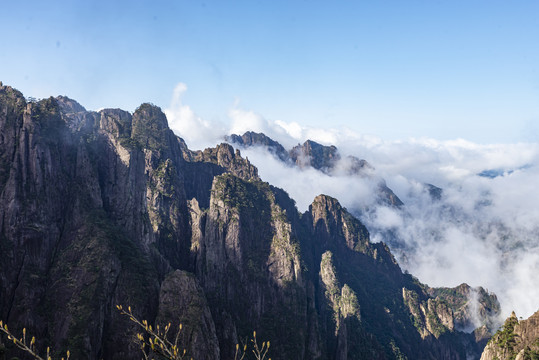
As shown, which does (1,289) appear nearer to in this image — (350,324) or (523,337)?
(523,337)

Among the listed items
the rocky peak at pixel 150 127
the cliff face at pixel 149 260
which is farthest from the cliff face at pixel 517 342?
the rocky peak at pixel 150 127

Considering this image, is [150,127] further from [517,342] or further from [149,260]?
[517,342]

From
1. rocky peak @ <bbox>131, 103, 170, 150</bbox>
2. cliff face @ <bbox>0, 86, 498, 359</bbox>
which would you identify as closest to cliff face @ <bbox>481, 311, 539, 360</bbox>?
cliff face @ <bbox>0, 86, 498, 359</bbox>

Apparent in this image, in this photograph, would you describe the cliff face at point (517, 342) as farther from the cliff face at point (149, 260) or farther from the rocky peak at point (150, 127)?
the rocky peak at point (150, 127)

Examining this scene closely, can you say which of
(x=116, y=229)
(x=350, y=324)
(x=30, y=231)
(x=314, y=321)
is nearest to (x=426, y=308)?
(x=350, y=324)

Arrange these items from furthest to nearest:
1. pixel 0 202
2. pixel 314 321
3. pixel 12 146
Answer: pixel 314 321 → pixel 12 146 → pixel 0 202

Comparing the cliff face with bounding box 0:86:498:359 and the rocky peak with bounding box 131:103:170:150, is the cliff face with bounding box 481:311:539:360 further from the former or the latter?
the rocky peak with bounding box 131:103:170:150
